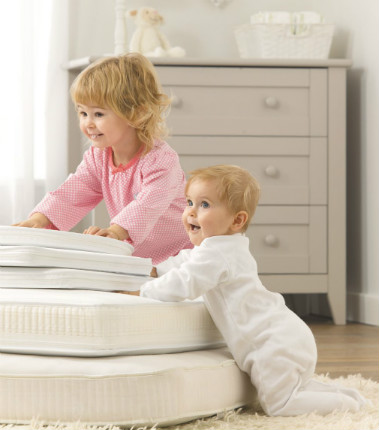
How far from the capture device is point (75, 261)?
1.46 metres

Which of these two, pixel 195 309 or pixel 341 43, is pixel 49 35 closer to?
pixel 341 43

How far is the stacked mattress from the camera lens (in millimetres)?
1240

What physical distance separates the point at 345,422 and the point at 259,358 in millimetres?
178

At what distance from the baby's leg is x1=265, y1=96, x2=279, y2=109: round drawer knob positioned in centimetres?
177

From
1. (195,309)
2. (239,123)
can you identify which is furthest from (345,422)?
(239,123)

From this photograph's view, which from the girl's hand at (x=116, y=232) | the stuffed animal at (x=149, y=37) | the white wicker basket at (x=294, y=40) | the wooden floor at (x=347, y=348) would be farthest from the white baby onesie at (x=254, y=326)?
the stuffed animal at (x=149, y=37)

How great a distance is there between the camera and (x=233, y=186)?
4.83 ft

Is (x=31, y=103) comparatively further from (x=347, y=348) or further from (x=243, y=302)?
(x=243, y=302)

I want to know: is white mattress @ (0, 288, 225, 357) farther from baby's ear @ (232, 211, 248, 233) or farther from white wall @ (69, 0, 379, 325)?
white wall @ (69, 0, 379, 325)

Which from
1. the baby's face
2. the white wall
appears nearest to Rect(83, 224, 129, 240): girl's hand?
the baby's face

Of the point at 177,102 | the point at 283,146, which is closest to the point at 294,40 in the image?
the point at 283,146

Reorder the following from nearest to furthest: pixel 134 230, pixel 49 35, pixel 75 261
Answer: pixel 75 261 → pixel 134 230 → pixel 49 35

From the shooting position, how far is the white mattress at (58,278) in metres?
1.44

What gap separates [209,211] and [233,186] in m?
0.06
